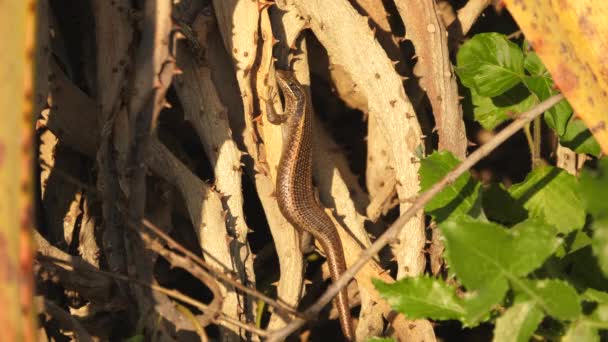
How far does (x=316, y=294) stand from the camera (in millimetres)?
2525

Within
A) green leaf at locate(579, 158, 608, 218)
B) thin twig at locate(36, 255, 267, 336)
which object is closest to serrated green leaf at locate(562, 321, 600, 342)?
green leaf at locate(579, 158, 608, 218)

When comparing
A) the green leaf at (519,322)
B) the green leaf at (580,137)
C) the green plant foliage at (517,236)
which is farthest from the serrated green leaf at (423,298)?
the green leaf at (580,137)

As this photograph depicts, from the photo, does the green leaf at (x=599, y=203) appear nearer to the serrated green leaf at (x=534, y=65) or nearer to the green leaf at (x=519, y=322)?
the green leaf at (x=519, y=322)

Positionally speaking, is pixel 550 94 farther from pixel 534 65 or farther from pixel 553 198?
pixel 553 198

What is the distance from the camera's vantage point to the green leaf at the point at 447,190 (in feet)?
5.79

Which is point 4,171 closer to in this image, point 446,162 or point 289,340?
point 446,162

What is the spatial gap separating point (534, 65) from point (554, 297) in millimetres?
900

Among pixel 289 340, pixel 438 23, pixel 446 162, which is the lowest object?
pixel 289 340

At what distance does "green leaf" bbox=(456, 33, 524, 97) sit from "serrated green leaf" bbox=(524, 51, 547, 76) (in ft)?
0.10

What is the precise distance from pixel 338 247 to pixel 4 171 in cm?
151

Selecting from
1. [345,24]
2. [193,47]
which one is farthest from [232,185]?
[345,24]

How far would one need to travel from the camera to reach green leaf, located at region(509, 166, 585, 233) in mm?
1933

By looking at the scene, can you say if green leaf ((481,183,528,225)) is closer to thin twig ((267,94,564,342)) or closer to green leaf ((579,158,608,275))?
thin twig ((267,94,564,342))

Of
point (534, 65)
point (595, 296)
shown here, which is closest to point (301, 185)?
point (534, 65)
